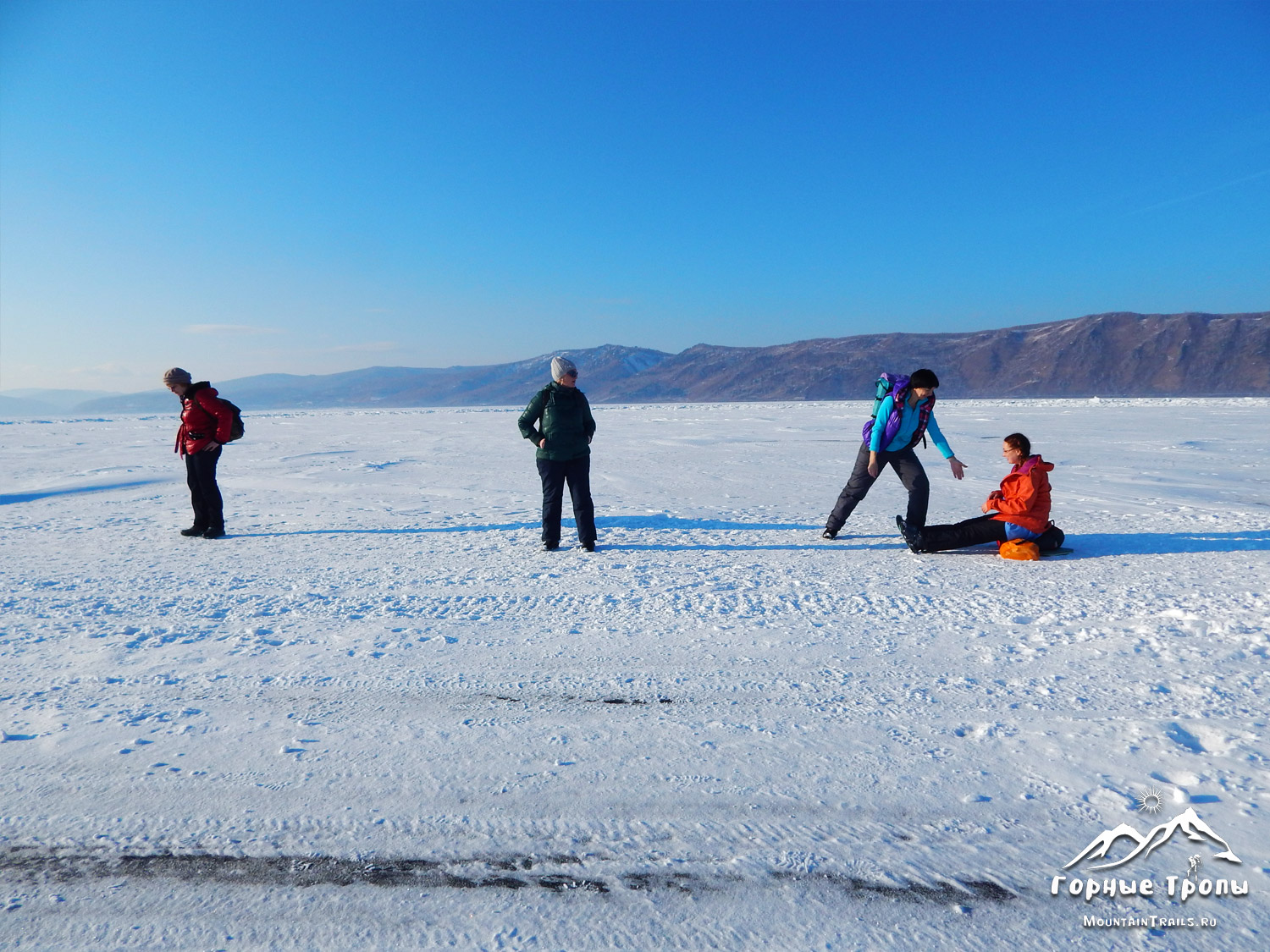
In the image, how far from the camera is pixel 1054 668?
3.26 metres

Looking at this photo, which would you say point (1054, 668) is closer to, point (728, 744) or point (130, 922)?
point (728, 744)

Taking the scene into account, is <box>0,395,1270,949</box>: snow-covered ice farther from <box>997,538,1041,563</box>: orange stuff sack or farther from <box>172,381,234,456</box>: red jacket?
<box>172,381,234,456</box>: red jacket

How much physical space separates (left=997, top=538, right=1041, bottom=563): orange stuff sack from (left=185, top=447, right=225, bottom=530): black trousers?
6746 millimetres

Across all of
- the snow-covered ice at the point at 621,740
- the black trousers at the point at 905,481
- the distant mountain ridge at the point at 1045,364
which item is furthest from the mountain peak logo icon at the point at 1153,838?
the distant mountain ridge at the point at 1045,364

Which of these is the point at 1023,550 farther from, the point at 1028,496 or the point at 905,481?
the point at 905,481

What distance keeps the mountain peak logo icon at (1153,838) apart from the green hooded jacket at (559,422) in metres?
4.26

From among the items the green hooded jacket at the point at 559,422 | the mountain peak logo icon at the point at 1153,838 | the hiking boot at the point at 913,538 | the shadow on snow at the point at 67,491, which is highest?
the green hooded jacket at the point at 559,422

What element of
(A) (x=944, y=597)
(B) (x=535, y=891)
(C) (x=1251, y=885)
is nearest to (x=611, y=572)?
(A) (x=944, y=597)

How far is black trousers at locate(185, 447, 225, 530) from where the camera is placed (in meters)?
6.34

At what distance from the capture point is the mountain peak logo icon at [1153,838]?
2.01 m

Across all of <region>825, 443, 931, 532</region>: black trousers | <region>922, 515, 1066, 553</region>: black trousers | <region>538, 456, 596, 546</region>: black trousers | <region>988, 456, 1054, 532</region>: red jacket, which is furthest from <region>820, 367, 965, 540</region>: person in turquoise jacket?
<region>538, 456, 596, 546</region>: black trousers

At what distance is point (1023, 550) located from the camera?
5262 mm

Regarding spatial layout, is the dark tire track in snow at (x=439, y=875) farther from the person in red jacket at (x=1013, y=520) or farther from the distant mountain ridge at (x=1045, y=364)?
the distant mountain ridge at (x=1045, y=364)

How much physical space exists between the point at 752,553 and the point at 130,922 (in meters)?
4.56
